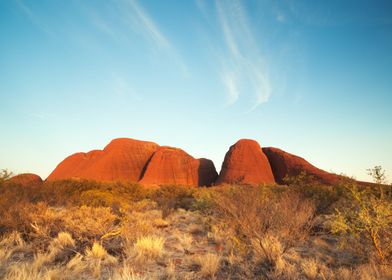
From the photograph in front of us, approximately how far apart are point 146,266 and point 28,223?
4.31m

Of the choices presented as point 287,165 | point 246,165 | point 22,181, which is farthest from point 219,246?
point 287,165

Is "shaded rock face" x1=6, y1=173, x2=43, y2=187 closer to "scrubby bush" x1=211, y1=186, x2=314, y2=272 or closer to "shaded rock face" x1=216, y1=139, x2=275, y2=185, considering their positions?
"scrubby bush" x1=211, y1=186, x2=314, y2=272

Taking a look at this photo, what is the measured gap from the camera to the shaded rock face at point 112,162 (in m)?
51.1

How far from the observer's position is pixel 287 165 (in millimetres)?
42062

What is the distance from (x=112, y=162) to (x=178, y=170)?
14767 millimetres

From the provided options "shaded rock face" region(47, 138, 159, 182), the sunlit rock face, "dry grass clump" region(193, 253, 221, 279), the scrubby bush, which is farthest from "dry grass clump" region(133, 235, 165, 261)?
"shaded rock face" region(47, 138, 159, 182)

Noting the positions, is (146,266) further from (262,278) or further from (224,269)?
(262,278)

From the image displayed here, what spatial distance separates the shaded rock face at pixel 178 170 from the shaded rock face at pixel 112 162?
459 cm

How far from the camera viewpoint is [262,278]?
4.14 metres

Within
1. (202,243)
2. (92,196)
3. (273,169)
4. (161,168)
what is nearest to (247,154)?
(273,169)

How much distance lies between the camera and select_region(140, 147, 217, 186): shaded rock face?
156ft

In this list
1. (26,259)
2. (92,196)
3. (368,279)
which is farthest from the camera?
(92,196)

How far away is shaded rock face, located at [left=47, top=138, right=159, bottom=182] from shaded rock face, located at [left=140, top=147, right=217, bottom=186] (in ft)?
15.1

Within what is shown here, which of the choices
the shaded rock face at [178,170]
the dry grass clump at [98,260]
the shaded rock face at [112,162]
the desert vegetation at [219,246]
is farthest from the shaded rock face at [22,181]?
the shaded rock face at [112,162]
